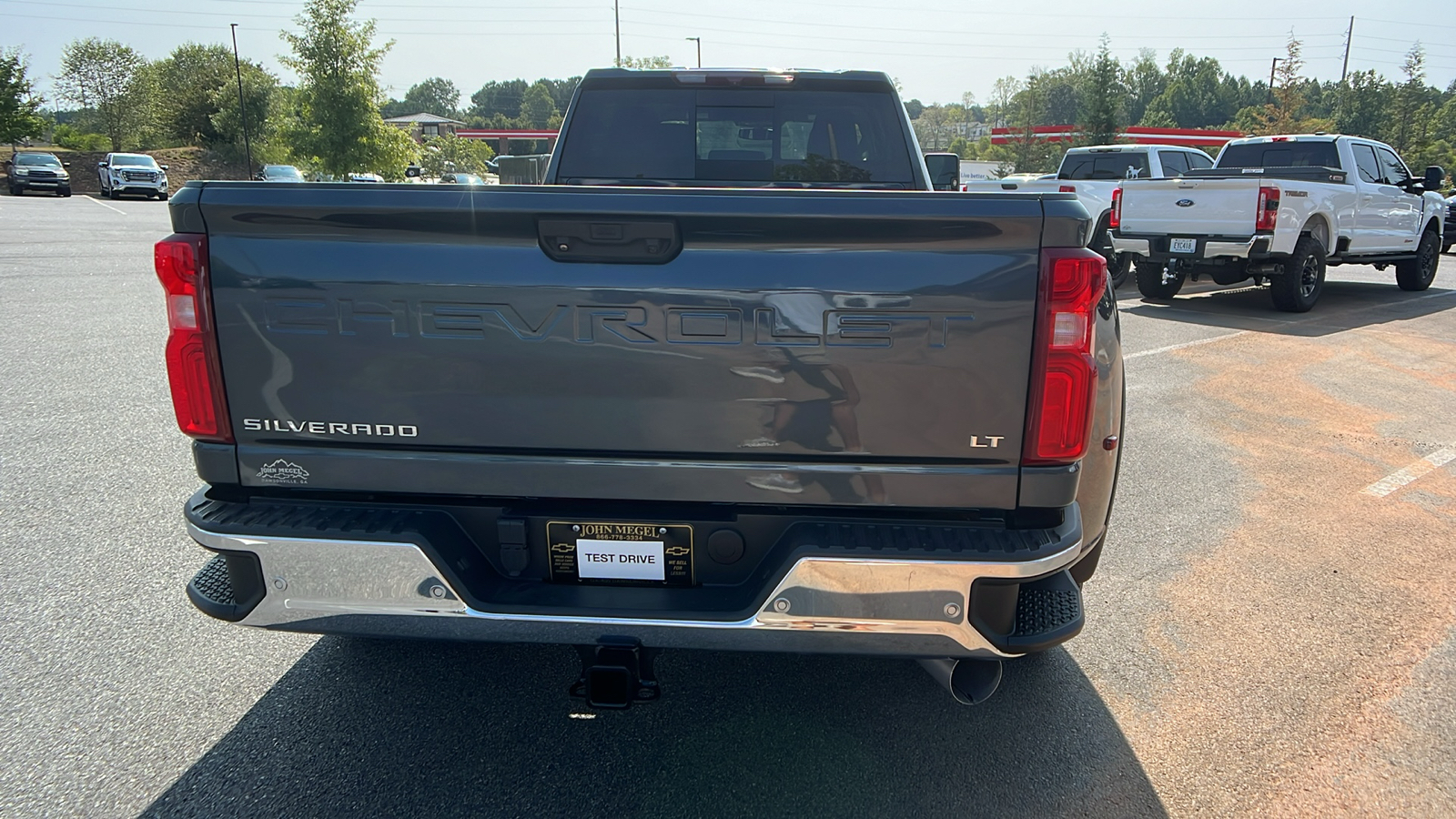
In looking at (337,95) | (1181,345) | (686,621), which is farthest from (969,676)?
(337,95)

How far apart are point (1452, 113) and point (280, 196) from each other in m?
92.8

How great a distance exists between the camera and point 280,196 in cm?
224

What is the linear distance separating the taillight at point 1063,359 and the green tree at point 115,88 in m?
69.8

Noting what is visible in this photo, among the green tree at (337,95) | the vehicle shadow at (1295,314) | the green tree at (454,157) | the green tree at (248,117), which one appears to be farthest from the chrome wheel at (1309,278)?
the green tree at (248,117)

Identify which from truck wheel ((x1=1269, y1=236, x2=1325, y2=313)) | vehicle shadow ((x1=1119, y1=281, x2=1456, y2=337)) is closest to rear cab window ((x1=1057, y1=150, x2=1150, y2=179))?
vehicle shadow ((x1=1119, y1=281, x2=1456, y2=337))

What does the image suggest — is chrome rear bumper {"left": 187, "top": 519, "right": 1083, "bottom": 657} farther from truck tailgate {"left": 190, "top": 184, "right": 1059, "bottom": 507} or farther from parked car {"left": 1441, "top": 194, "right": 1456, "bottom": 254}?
parked car {"left": 1441, "top": 194, "right": 1456, "bottom": 254}

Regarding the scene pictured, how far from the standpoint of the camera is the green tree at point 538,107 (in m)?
123

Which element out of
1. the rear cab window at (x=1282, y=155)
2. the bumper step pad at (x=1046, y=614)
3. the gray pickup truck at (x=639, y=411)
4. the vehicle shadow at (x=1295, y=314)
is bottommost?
the vehicle shadow at (x=1295, y=314)

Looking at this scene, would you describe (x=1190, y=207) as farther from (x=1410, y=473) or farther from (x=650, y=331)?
(x=650, y=331)

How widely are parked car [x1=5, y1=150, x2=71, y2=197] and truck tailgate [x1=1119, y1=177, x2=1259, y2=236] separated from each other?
137 ft

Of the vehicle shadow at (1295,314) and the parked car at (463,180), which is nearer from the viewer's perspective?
the parked car at (463,180)

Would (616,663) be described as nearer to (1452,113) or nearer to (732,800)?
(732,800)

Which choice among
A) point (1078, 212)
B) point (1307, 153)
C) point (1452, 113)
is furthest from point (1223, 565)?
point (1452, 113)

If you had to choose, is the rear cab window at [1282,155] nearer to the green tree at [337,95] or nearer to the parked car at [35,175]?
the green tree at [337,95]
